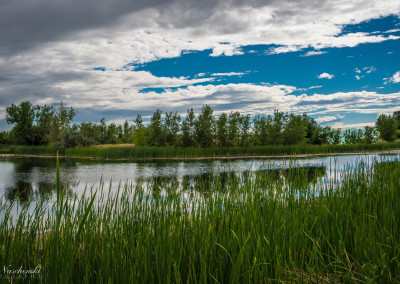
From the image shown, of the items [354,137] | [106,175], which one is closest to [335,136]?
→ [354,137]

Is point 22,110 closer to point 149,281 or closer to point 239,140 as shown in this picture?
point 239,140

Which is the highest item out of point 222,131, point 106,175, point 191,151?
point 222,131

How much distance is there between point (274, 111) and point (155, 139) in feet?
45.8

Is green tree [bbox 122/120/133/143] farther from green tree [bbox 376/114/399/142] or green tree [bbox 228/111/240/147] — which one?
green tree [bbox 376/114/399/142]

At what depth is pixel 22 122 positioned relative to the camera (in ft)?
125

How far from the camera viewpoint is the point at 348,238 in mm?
3150

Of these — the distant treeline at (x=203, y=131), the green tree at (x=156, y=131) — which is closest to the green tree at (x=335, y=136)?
the distant treeline at (x=203, y=131)

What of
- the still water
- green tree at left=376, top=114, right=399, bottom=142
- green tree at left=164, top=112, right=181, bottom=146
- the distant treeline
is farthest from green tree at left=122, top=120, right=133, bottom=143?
green tree at left=376, top=114, right=399, bottom=142

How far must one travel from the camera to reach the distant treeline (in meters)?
29.3

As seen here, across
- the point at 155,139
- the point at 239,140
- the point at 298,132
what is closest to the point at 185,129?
the point at 155,139

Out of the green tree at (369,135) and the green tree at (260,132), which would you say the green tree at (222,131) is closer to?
the green tree at (260,132)

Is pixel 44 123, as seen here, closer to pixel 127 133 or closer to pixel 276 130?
pixel 127 133

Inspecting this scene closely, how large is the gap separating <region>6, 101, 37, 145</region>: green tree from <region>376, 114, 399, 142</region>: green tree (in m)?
43.5

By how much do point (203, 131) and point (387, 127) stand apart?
23066 mm
